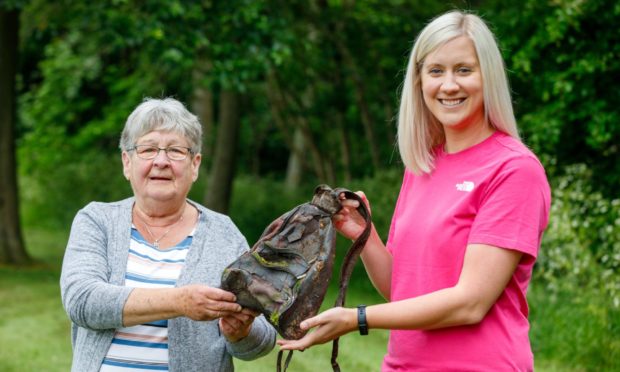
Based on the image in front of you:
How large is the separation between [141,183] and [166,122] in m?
0.25

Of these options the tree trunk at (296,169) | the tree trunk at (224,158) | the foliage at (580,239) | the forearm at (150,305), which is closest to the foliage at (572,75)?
the foliage at (580,239)

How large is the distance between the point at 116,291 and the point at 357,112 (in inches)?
587

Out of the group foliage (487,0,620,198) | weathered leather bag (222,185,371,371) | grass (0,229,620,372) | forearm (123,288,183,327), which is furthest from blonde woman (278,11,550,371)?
foliage (487,0,620,198)

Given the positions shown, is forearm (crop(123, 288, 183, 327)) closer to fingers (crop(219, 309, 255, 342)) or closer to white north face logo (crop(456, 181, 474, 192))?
fingers (crop(219, 309, 255, 342))

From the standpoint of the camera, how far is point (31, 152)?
77.0ft

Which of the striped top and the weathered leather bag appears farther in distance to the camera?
the striped top

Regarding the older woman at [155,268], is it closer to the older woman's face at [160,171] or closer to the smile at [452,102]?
the older woman's face at [160,171]

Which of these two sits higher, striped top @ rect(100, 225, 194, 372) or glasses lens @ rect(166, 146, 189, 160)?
glasses lens @ rect(166, 146, 189, 160)

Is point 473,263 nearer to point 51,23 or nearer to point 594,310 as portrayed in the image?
point 594,310

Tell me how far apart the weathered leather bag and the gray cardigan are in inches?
14.2

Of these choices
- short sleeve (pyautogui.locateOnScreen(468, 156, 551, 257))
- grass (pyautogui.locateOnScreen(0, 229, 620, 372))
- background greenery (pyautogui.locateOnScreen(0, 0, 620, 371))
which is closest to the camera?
short sleeve (pyautogui.locateOnScreen(468, 156, 551, 257))

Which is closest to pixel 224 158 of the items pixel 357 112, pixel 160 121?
pixel 357 112

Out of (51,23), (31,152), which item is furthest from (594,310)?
(31,152)

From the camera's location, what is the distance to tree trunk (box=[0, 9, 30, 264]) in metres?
13.6
